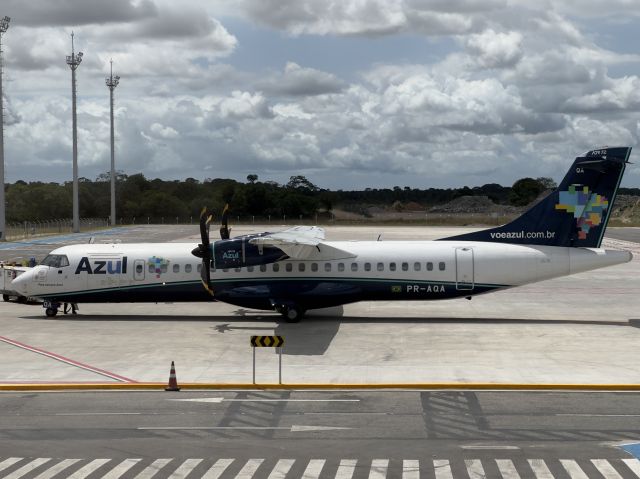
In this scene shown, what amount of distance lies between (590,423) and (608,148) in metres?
16.5

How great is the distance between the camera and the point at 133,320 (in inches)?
1293

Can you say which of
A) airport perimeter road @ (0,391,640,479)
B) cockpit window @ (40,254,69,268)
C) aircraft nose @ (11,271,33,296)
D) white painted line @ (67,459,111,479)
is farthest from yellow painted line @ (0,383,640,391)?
aircraft nose @ (11,271,33,296)

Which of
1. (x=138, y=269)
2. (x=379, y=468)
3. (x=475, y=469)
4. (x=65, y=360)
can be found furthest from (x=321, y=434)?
(x=138, y=269)

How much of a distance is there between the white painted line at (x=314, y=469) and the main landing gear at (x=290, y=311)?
1722cm

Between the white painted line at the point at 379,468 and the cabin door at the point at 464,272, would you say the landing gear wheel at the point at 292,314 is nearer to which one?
the cabin door at the point at 464,272

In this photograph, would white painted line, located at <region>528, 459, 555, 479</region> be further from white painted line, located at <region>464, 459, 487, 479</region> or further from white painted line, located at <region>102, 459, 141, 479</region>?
white painted line, located at <region>102, 459, 141, 479</region>

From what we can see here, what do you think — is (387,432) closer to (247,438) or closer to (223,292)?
(247,438)

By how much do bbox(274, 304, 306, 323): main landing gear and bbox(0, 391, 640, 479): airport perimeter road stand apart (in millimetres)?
11607

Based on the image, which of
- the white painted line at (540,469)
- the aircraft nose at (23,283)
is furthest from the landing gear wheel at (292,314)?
the white painted line at (540,469)

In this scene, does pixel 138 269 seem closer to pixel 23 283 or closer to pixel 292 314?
pixel 23 283

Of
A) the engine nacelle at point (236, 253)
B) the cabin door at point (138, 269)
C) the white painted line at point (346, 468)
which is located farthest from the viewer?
the cabin door at point (138, 269)

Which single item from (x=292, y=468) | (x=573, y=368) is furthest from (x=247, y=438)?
(x=573, y=368)

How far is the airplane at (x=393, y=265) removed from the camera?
31.4m

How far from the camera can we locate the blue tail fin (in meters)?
31.2
